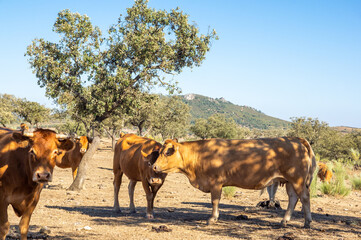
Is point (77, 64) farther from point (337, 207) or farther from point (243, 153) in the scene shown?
point (337, 207)

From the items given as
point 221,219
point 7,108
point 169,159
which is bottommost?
point 221,219

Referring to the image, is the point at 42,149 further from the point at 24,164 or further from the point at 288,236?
the point at 288,236

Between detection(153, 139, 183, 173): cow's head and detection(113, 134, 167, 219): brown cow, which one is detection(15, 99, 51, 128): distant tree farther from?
detection(153, 139, 183, 173): cow's head

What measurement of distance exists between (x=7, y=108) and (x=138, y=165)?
5036 cm

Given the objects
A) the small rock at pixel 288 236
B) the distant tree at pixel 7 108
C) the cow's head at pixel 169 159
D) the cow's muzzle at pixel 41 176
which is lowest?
the small rock at pixel 288 236

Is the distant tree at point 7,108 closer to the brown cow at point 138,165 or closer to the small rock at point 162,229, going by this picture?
the brown cow at point 138,165

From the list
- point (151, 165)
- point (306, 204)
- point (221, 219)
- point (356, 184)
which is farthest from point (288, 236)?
point (356, 184)

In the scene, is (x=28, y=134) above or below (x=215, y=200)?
above

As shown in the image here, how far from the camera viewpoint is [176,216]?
9750 millimetres

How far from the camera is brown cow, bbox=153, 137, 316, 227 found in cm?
838

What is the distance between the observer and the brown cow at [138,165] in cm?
924

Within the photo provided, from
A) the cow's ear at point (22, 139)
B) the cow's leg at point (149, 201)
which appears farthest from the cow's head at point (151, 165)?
the cow's ear at point (22, 139)

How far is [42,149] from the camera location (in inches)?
204

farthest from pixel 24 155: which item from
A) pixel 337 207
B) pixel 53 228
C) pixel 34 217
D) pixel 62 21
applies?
pixel 62 21
